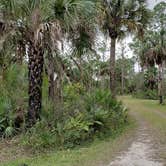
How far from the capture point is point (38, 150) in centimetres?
923

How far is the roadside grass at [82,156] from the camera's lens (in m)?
7.95

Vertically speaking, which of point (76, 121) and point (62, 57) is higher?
point (62, 57)

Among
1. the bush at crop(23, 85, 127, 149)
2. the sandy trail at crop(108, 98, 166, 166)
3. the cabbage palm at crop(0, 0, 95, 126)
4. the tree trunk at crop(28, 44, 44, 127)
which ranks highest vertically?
the cabbage palm at crop(0, 0, 95, 126)

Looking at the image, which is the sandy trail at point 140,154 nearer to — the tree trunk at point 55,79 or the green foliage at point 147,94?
the tree trunk at point 55,79

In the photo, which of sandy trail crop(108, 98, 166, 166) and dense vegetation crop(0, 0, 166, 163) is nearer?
sandy trail crop(108, 98, 166, 166)

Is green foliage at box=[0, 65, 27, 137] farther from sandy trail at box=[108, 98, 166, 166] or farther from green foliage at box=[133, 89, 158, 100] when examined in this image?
green foliage at box=[133, 89, 158, 100]

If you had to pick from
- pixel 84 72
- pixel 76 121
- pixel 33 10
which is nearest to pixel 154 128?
pixel 84 72

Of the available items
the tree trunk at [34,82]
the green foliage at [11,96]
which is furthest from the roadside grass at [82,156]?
the green foliage at [11,96]

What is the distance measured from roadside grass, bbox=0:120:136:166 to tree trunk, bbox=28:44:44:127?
78.1 inches

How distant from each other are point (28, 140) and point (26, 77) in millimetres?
3183

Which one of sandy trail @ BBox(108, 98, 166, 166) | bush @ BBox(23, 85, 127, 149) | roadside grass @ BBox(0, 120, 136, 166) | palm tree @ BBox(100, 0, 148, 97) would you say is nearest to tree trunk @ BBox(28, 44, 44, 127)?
bush @ BBox(23, 85, 127, 149)

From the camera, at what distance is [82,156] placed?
338 inches

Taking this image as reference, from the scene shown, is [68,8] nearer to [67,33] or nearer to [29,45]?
[67,33]

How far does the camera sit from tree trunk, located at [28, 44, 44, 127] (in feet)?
35.2
